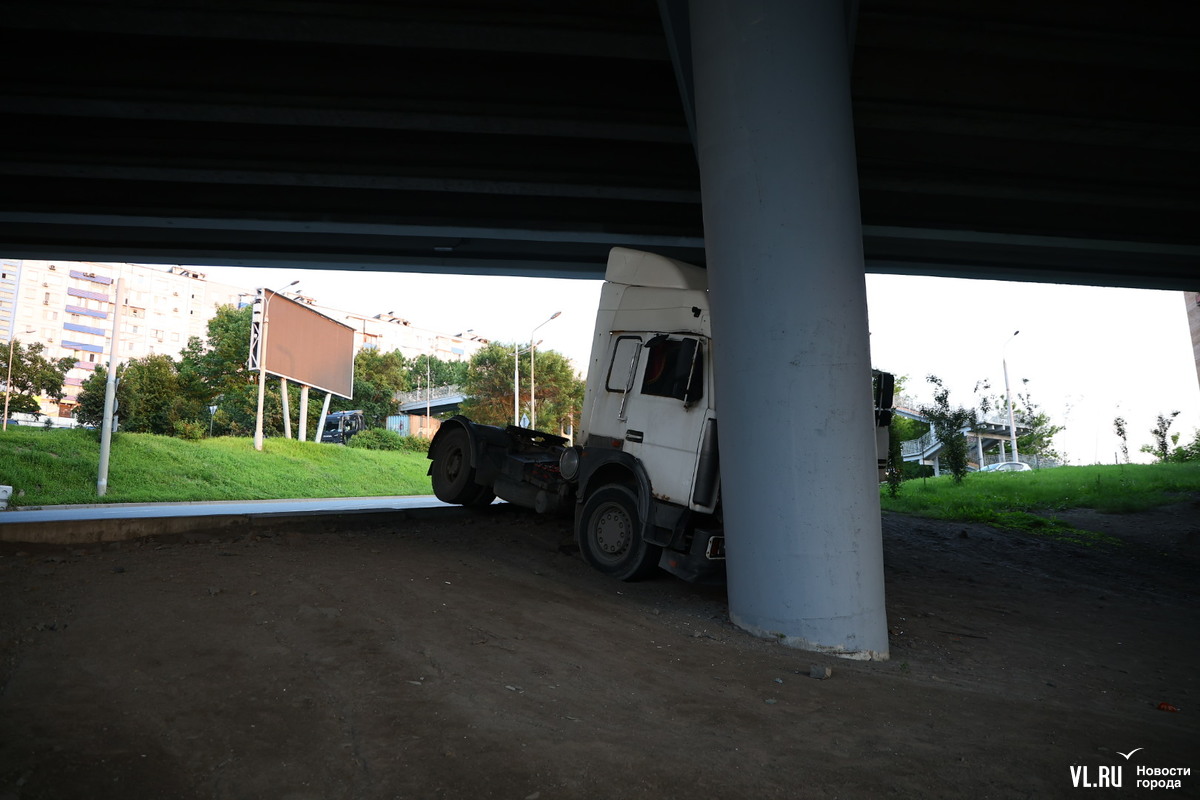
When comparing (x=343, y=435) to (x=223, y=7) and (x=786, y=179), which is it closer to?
(x=223, y=7)

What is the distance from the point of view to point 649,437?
8.62 metres

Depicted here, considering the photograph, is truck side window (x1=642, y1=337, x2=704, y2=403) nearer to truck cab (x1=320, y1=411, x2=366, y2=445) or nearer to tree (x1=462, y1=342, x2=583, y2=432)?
tree (x1=462, y1=342, x2=583, y2=432)

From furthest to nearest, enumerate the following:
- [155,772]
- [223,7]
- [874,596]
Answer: [223,7]
[874,596]
[155,772]

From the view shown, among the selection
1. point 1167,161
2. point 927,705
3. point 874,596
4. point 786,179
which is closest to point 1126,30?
point 1167,161

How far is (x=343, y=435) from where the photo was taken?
158 feet

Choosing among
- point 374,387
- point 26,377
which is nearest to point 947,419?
point 374,387

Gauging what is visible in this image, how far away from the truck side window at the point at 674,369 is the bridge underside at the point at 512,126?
3211 millimetres

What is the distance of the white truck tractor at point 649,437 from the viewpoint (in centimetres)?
816

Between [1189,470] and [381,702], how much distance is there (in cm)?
2595

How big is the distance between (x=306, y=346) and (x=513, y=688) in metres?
33.3

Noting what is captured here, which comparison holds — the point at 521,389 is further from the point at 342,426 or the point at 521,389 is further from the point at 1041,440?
the point at 1041,440

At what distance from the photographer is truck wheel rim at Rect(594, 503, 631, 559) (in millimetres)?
8969

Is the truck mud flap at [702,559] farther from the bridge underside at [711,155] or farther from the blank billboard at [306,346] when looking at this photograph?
the blank billboard at [306,346]

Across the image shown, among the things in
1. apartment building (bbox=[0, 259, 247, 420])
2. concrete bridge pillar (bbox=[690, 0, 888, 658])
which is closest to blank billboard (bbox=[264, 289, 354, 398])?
concrete bridge pillar (bbox=[690, 0, 888, 658])
